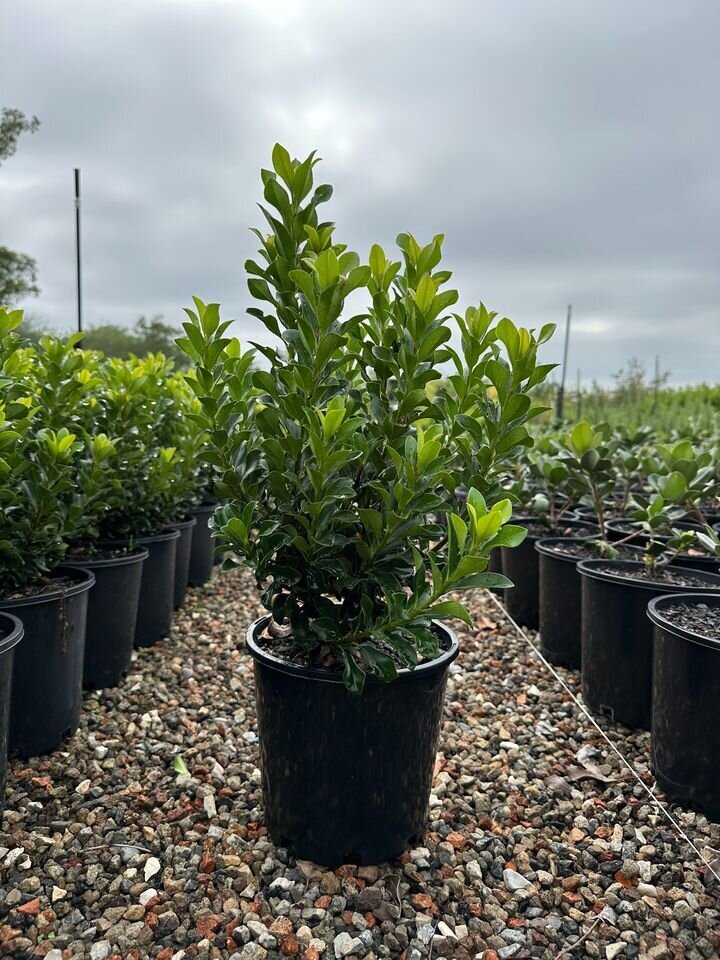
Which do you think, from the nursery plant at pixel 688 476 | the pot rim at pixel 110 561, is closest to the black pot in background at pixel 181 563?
the pot rim at pixel 110 561

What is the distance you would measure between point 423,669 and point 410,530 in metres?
0.39

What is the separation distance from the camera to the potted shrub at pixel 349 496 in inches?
73.0

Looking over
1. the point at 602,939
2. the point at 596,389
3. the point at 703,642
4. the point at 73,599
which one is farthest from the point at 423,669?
the point at 596,389

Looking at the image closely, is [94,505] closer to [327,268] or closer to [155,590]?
[155,590]

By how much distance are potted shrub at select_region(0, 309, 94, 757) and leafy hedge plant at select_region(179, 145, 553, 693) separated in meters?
0.82

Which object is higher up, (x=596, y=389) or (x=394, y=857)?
(x=596, y=389)

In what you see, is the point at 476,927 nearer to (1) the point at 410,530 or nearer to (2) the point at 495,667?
(1) the point at 410,530

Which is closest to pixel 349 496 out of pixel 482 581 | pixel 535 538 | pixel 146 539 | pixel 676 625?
pixel 482 581

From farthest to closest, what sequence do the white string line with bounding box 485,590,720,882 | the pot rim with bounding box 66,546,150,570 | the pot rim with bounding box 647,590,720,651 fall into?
1. the pot rim with bounding box 66,546,150,570
2. the pot rim with bounding box 647,590,720,651
3. the white string line with bounding box 485,590,720,882

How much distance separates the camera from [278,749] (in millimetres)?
2064

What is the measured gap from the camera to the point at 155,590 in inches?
153

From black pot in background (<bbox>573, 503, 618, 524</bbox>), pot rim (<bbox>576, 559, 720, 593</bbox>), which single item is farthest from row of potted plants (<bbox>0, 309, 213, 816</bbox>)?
black pot in background (<bbox>573, 503, 618, 524</bbox>)

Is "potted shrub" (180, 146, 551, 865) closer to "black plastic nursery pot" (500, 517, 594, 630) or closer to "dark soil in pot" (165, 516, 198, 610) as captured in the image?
"black plastic nursery pot" (500, 517, 594, 630)

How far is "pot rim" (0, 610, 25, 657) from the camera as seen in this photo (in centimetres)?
202
